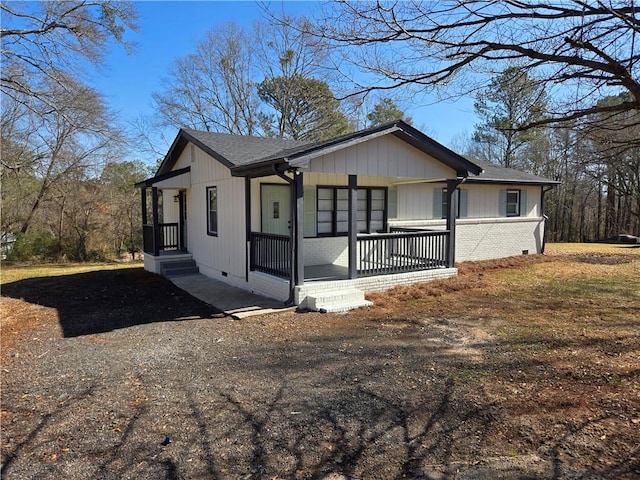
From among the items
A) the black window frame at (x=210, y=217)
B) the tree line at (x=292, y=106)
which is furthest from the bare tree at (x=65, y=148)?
the black window frame at (x=210, y=217)

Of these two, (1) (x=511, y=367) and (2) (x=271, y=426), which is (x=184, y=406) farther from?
(1) (x=511, y=367)

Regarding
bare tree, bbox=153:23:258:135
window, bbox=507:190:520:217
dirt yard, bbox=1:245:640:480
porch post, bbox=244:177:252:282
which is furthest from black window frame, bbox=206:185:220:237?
bare tree, bbox=153:23:258:135

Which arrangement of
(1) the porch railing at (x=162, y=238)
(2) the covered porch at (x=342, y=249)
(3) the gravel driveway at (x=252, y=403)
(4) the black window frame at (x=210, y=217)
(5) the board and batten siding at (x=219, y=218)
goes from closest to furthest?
(3) the gravel driveway at (x=252, y=403), (2) the covered porch at (x=342, y=249), (5) the board and batten siding at (x=219, y=218), (4) the black window frame at (x=210, y=217), (1) the porch railing at (x=162, y=238)

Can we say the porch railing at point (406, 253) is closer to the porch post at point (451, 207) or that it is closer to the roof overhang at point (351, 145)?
the porch post at point (451, 207)

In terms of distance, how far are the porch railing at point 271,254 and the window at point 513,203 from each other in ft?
33.3

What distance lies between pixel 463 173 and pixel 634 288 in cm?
442

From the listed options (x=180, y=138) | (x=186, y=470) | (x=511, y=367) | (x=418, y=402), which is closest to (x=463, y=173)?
(x=511, y=367)

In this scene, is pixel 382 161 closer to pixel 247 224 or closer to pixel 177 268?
pixel 247 224

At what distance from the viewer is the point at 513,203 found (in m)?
15.3

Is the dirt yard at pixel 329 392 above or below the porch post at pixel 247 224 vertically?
below

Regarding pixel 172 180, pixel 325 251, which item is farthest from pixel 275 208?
pixel 172 180

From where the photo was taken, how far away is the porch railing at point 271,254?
841 cm

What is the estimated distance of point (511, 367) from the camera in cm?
472

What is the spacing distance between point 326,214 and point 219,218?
276 cm
